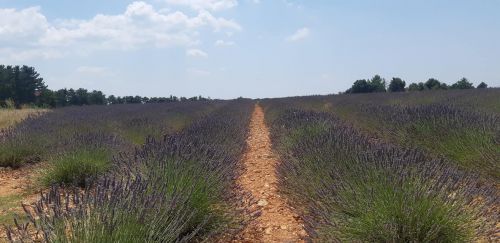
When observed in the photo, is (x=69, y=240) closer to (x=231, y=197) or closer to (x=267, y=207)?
(x=231, y=197)

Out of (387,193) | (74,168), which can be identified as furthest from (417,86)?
(387,193)

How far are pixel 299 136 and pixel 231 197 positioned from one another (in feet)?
8.92

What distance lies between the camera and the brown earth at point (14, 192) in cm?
413

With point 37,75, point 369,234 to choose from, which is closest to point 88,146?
point 369,234

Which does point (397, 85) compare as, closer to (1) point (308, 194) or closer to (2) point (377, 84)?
(2) point (377, 84)

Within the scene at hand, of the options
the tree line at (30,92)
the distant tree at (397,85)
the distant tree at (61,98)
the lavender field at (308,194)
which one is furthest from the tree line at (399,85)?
the lavender field at (308,194)

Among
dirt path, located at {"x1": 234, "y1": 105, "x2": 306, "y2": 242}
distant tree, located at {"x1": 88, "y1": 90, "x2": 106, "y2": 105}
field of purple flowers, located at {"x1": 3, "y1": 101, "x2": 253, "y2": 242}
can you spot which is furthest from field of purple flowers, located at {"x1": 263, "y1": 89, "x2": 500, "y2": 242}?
distant tree, located at {"x1": 88, "y1": 90, "x2": 106, "y2": 105}

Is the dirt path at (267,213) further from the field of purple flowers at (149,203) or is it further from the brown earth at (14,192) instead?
the brown earth at (14,192)

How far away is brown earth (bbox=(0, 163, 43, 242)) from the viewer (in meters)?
4.13

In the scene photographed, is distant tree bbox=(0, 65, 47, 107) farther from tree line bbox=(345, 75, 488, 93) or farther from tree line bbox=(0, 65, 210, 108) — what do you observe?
tree line bbox=(345, 75, 488, 93)

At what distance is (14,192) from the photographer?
5.42m

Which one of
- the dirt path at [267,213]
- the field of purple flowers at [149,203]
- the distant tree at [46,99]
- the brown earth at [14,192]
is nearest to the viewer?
the field of purple flowers at [149,203]

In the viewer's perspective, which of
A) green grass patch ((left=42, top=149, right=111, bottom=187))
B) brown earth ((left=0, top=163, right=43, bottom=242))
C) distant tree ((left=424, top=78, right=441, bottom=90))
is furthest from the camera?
distant tree ((left=424, top=78, right=441, bottom=90))

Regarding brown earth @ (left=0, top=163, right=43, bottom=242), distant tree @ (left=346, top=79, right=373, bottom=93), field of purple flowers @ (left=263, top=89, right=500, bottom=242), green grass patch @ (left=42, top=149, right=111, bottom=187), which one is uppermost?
distant tree @ (left=346, top=79, right=373, bottom=93)
